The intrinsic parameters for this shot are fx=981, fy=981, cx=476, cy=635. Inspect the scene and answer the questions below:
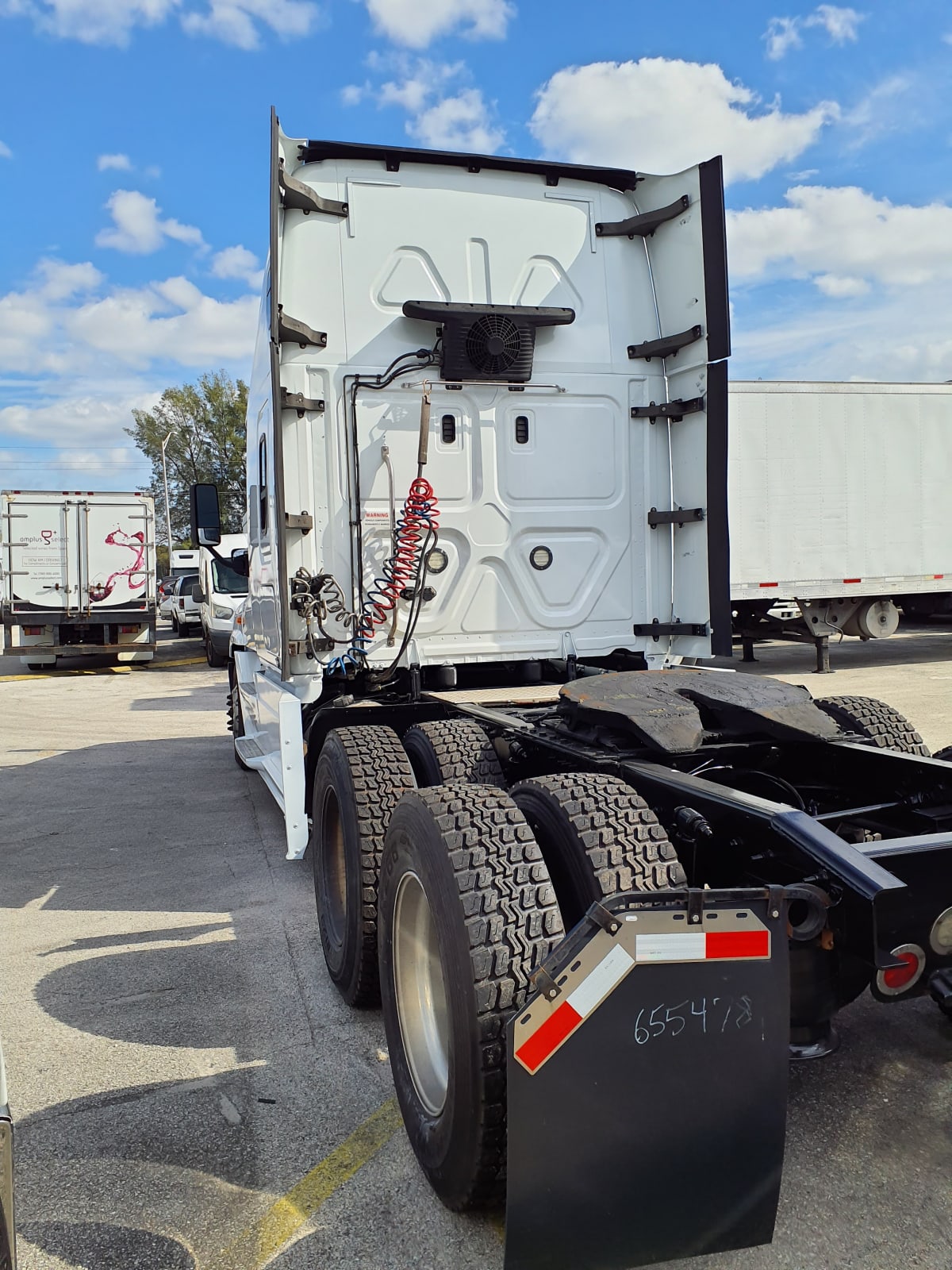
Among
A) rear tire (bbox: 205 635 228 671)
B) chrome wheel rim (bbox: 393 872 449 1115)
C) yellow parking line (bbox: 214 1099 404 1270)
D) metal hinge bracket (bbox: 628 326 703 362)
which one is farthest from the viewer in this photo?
rear tire (bbox: 205 635 228 671)

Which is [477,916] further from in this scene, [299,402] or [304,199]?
[304,199]

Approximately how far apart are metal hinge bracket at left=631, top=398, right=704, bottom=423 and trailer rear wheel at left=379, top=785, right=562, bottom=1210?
3.08m

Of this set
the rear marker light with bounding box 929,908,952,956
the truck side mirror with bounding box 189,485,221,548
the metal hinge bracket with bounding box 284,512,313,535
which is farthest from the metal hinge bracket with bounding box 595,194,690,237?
the rear marker light with bounding box 929,908,952,956

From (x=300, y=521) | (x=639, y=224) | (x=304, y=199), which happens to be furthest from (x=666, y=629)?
(x=304, y=199)

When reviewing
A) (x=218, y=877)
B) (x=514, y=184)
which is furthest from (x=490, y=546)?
(x=218, y=877)

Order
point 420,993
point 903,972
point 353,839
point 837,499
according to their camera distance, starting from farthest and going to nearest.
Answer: point 837,499
point 353,839
point 420,993
point 903,972

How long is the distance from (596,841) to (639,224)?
3899mm

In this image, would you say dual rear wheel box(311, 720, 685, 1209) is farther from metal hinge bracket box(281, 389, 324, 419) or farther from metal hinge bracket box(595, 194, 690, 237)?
metal hinge bracket box(595, 194, 690, 237)

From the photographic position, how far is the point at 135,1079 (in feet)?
10.9

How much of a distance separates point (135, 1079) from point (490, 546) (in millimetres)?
2994

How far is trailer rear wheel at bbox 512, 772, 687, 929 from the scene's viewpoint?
253 cm

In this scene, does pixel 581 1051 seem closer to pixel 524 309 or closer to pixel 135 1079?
pixel 135 1079

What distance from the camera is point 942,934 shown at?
232cm

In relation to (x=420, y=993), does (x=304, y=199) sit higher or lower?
higher
